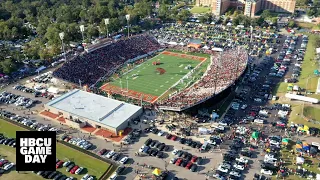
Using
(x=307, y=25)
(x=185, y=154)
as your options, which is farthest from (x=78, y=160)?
(x=307, y=25)

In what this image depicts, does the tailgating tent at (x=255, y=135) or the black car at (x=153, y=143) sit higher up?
the tailgating tent at (x=255, y=135)

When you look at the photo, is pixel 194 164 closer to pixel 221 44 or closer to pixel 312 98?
pixel 312 98

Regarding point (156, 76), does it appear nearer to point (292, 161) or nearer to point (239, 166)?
point (239, 166)

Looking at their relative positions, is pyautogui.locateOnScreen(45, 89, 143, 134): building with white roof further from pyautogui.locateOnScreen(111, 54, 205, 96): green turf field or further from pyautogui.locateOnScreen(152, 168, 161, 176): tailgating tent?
pyautogui.locateOnScreen(152, 168, 161, 176): tailgating tent

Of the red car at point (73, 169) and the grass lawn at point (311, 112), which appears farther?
the grass lawn at point (311, 112)

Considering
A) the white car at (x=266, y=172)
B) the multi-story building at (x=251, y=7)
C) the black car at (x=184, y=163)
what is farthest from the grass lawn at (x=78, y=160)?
the multi-story building at (x=251, y=7)

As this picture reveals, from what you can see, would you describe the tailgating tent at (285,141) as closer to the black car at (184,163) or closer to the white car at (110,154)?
the black car at (184,163)

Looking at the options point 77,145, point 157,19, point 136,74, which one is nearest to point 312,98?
point 136,74
